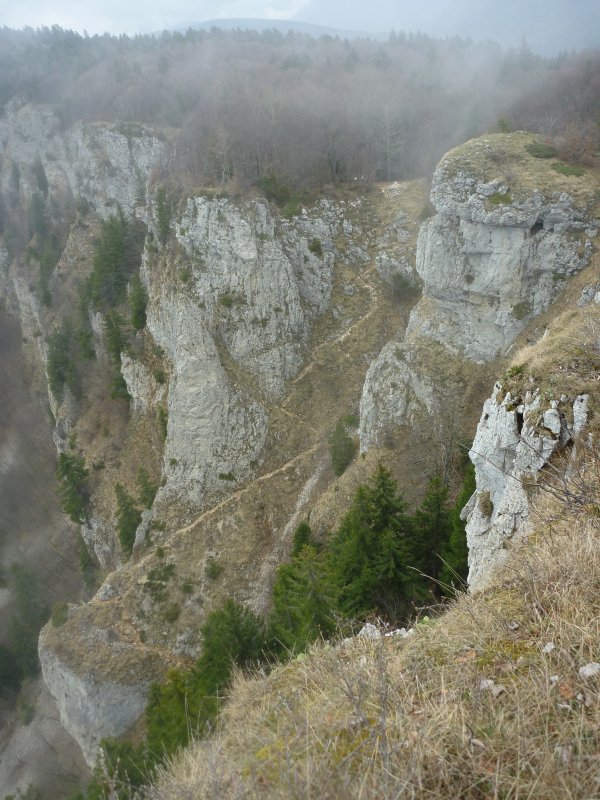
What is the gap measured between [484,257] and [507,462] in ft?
67.9

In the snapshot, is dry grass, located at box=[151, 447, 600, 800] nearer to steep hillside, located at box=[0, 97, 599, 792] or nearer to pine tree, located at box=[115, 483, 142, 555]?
steep hillside, located at box=[0, 97, 599, 792]

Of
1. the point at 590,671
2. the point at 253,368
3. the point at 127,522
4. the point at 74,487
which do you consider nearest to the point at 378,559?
the point at 590,671

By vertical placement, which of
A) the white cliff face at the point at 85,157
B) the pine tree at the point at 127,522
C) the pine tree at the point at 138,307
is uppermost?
the white cliff face at the point at 85,157

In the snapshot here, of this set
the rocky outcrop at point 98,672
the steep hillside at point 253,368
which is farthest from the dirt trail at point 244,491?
the rocky outcrop at point 98,672

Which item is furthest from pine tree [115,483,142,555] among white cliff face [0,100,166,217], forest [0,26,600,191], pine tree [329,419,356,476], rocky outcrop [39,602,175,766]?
white cliff face [0,100,166,217]

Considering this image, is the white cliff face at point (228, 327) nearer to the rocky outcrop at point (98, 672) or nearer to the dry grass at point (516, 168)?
the rocky outcrop at point (98, 672)

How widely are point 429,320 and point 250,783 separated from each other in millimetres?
30798

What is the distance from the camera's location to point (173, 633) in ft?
106

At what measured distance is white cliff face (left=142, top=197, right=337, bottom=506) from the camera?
38.7 m

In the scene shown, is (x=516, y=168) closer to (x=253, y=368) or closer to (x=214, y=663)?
(x=253, y=368)

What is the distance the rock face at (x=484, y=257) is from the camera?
86.3ft

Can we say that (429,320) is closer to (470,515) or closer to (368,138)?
(470,515)

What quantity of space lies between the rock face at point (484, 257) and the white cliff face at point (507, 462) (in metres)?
17.8

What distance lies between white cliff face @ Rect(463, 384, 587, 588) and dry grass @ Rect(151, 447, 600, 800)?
3.07 metres
